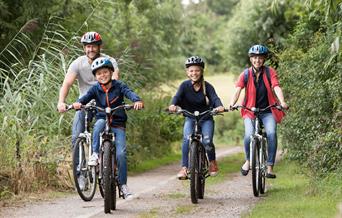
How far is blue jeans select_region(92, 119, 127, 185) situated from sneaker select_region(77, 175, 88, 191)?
27.0 inches

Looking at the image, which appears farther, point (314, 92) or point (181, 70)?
point (181, 70)

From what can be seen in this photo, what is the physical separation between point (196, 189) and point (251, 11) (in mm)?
17141

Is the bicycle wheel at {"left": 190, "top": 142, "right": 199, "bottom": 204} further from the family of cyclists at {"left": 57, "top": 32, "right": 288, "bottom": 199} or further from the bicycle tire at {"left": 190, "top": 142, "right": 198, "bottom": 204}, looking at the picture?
the family of cyclists at {"left": 57, "top": 32, "right": 288, "bottom": 199}

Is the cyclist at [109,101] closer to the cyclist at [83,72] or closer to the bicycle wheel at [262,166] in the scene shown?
the cyclist at [83,72]

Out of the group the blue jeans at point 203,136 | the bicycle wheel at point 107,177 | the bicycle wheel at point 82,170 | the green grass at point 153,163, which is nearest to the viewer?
the bicycle wheel at point 107,177

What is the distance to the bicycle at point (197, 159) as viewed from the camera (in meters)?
11.0

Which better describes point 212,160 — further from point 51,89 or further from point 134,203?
point 51,89

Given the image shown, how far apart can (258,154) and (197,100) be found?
48.1 inches

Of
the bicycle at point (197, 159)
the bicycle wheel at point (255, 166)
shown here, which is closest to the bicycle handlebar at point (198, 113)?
the bicycle at point (197, 159)

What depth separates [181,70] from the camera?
39.5m

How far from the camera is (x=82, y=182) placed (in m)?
11.3

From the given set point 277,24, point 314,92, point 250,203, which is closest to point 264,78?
point 314,92

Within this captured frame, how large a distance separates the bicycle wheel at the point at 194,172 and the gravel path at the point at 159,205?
0.43ft

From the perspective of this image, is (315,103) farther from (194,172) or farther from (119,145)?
(119,145)
